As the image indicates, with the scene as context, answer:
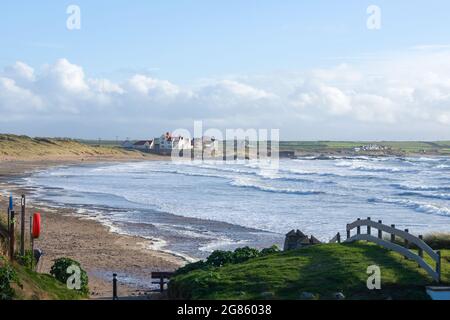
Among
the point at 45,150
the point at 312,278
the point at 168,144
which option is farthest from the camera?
the point at 168,144

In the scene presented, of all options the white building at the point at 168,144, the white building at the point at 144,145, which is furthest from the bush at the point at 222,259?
the white building at the point at 144,145

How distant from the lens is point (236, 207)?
38.8 meters

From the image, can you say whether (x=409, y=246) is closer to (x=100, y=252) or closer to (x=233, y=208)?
(x=100, y=252)

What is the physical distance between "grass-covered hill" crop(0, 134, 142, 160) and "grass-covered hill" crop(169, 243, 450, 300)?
285ft

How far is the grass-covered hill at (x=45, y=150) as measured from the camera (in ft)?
332

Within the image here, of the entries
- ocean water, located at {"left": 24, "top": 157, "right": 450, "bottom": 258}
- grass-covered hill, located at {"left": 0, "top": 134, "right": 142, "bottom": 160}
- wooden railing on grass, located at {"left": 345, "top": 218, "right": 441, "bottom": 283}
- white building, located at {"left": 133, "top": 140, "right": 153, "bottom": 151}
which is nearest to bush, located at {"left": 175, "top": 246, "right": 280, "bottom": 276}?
wooden railing on grass, located at {"left": 345, "top": 218, "right": 441, "bottom": 283}

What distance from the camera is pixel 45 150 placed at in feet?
366

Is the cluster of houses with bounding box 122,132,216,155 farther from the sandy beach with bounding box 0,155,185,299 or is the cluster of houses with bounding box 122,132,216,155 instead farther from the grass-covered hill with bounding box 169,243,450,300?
the grass-covered hill with bounding box 169,243,450,300

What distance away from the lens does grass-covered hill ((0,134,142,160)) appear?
10125 cm

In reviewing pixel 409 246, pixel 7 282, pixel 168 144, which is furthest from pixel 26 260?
pixel 168 144

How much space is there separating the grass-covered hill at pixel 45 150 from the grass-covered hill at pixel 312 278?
8697 centimetres

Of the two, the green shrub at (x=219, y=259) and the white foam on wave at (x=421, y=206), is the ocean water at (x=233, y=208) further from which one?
the green shrub at (x=219, y=259)

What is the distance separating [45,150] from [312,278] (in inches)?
4135
